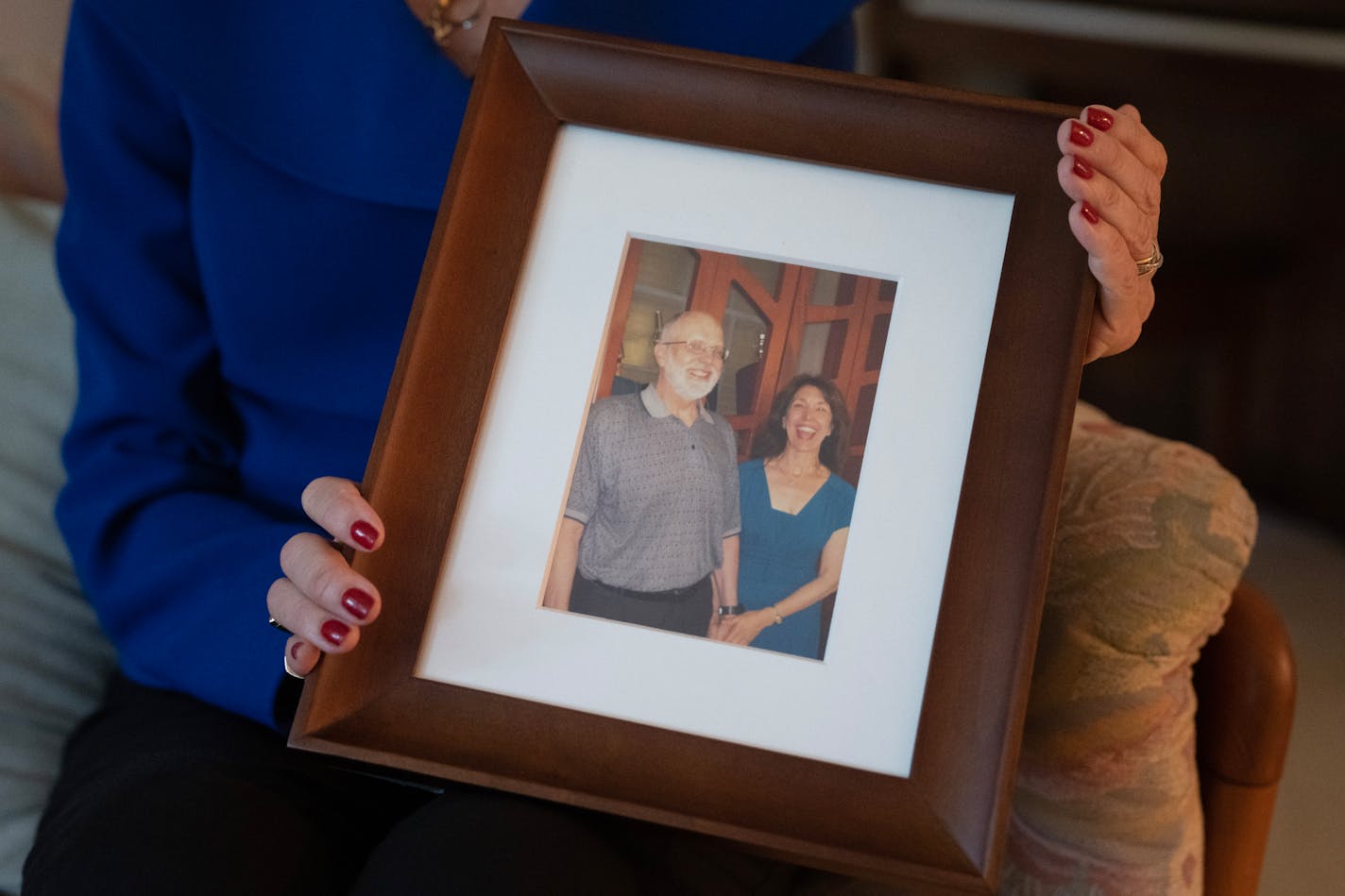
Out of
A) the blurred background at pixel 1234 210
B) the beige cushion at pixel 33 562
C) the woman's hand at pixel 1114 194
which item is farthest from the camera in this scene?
the blurred background at pixel 1234 210

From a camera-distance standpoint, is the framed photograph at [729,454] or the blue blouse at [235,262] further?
the blue blouse at [235,262]

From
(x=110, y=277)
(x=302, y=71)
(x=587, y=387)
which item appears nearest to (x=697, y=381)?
(x=587, y=387)

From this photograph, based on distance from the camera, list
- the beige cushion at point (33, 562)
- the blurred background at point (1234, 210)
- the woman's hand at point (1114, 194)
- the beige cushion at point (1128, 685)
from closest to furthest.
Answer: the woman's hand at point (1114, 194)
the beige cushion at point (1128, 685)
the beige cushion at point (33, 562)
the blurred background at point (1234, 210)

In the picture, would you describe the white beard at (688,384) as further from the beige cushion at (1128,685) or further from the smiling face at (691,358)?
the beige cushion at (1128,685)

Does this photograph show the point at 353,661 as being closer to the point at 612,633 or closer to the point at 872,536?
the point at 612,633

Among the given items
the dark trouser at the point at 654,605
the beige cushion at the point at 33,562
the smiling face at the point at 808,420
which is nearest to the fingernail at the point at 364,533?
the dark trouser at the point at 654,605

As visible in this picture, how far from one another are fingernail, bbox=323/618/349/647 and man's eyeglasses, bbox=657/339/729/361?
21cm

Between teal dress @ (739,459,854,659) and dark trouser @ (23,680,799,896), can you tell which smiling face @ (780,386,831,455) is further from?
dark trouser @ (23,680,799,896)

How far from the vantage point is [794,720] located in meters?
0.53

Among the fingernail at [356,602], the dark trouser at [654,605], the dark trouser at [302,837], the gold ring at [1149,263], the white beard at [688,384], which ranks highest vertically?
the gold ring at [1149,263]

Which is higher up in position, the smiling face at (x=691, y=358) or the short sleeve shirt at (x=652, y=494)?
the smiling face at (x=691, y=358)

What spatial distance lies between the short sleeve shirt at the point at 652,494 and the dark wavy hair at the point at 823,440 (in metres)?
0.02

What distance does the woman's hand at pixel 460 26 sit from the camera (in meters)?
0.75

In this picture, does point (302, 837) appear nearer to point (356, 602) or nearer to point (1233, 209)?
point (356, 602)
